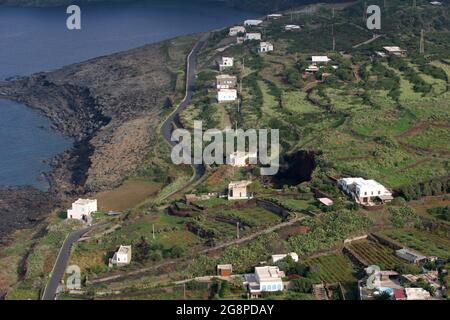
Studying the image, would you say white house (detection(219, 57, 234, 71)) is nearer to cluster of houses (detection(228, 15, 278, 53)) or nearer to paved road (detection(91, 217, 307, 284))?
cluster of houses (detection(228, 15, 278, 53))

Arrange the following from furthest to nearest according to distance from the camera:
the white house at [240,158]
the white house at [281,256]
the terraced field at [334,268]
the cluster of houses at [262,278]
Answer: the white house at [240,158]
the white house at [281,256]
the terraced field at [334,268]
the cluster of houses at [262,278]

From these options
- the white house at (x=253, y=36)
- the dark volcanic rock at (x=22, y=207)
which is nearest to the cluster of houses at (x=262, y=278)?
the dark volcanic rock at (x=22, y=207)

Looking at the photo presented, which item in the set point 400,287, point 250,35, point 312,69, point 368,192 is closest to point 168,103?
point 312,69

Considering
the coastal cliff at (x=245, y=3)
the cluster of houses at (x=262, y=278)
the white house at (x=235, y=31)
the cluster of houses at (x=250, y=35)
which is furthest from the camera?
the coastal cliff at (x=245, y=3)

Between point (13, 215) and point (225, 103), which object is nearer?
point (13, 215)

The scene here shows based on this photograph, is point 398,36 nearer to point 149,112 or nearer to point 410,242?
point 149,112

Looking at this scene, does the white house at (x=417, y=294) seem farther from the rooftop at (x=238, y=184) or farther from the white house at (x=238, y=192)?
the rooftop at (x=238, y=184)
